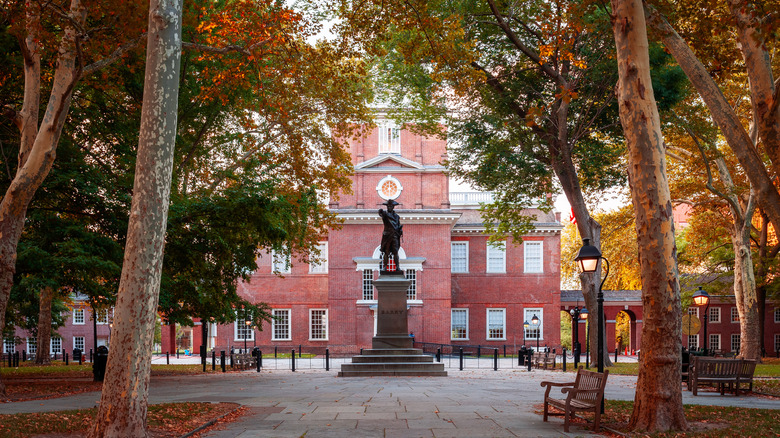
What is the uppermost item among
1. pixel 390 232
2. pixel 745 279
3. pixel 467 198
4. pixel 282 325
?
pixel 467 198

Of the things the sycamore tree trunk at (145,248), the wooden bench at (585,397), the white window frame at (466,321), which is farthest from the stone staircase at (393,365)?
the white window frame at (466,321)

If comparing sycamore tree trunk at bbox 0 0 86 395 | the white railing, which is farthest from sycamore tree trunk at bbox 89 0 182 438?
the white railing

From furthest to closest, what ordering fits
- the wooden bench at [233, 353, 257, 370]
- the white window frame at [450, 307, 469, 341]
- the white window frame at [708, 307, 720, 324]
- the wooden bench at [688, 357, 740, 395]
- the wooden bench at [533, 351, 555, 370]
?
1. the white window frame at [708, 307, 720, 324]
2. the white window frame at [450, 307, 469, 341]
3. the wooden bench at [233, 353, 257, 370]
4. the wooden bench at [533, 351, 555, 370]
5. the wooden bench at [688, 357, 740, 395]

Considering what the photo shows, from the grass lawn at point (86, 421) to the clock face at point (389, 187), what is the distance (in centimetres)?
2973

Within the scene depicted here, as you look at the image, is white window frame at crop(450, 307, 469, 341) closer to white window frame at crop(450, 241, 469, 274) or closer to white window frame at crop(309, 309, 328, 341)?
white window frame at crop(450, 241, 469, 274)

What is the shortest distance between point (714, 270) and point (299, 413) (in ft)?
97.9

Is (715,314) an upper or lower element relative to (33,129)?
lower

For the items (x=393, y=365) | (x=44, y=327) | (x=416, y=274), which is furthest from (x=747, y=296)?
(x=44, y=327)

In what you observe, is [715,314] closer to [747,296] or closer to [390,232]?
[747,296]

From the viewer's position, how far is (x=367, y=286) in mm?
A: 40906

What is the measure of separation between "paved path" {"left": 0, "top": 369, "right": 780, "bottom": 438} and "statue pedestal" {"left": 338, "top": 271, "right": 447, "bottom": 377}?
Result: 2546 mm

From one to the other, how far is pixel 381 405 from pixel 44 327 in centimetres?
2377

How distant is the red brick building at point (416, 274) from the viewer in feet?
132

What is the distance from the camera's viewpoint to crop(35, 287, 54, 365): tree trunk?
29.4 meters
